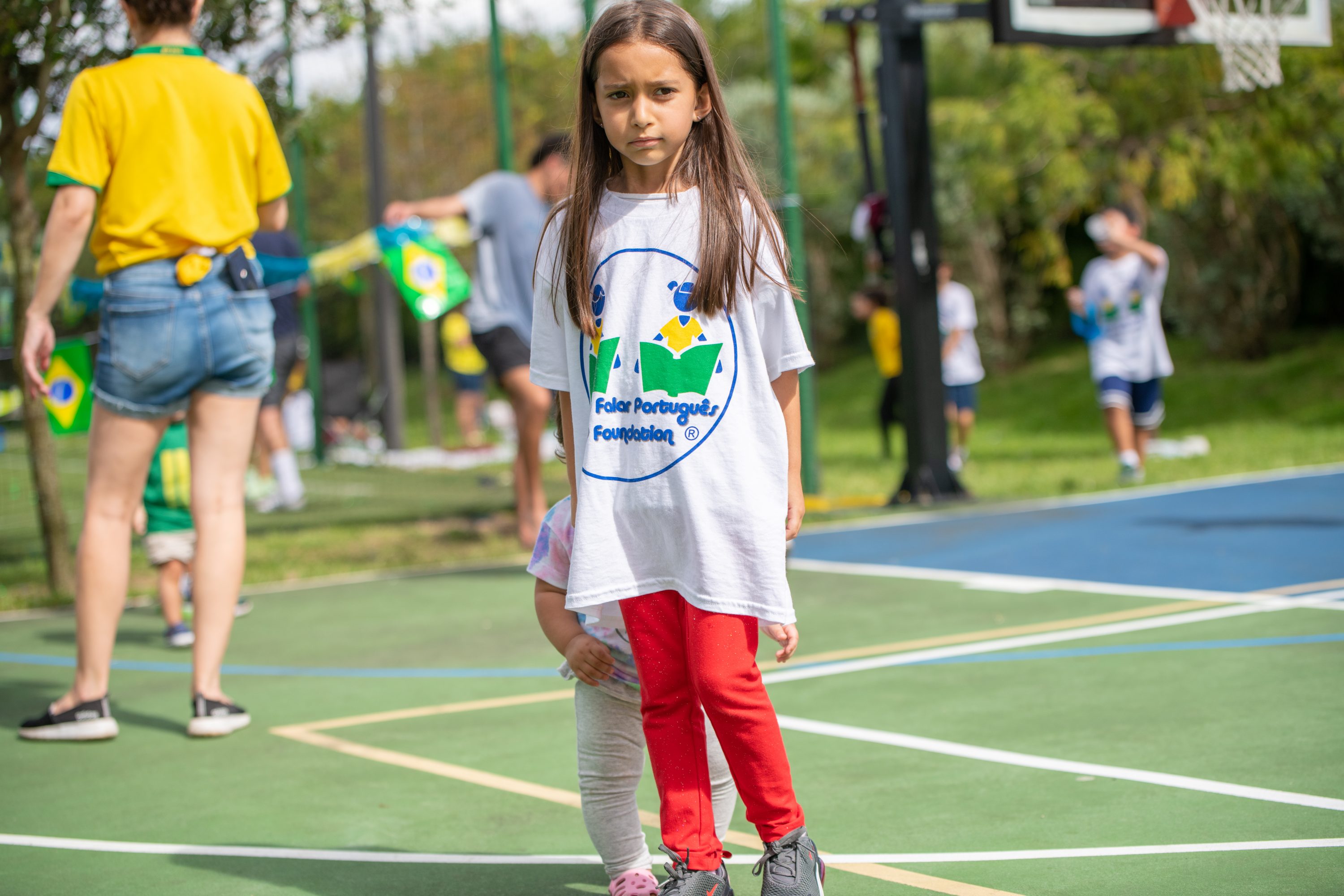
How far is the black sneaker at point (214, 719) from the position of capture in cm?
450

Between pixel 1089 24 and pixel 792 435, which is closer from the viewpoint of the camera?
pixel 792 435

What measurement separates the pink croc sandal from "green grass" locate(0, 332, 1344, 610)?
5.28 meters

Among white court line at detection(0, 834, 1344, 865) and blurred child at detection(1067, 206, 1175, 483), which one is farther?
blurred child at detection(1067, 206, 1175, 483)

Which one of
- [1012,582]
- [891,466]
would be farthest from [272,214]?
[891,466]

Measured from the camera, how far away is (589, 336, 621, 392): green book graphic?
267cm

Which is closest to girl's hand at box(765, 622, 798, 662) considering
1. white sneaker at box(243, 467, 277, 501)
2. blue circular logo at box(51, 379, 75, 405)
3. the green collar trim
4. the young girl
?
the young girl

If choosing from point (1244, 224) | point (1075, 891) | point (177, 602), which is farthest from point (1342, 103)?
point (1075, 891)

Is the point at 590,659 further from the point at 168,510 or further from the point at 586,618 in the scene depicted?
the point at 168,510

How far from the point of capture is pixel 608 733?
2.88 metres

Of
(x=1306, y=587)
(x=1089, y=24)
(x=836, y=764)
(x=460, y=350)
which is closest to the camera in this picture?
(x=836, y=764)

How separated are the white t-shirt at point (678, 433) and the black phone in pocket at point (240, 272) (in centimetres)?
210

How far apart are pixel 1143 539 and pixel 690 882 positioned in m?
5.69

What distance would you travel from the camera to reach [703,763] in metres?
2.71

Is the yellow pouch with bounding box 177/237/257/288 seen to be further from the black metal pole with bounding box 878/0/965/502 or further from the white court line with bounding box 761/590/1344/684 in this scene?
the black metal pole with bounding box 878/0/965/502
